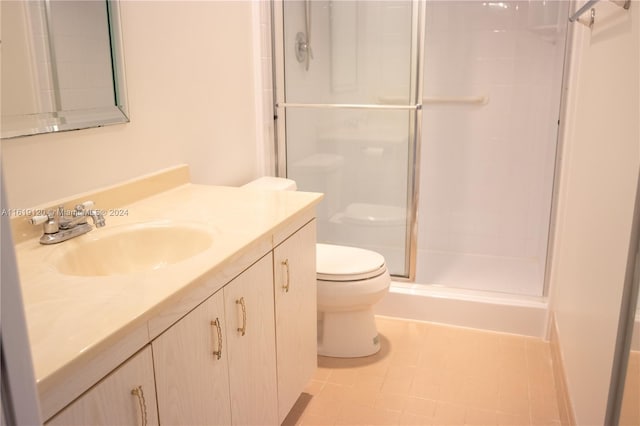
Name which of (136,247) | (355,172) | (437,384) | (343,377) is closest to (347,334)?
(343,377)

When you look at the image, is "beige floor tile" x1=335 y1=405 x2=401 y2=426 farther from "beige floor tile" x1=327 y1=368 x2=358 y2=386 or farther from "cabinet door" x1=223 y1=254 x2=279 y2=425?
"cabinet door" x1=223 y1=254 x2=279 y2=425

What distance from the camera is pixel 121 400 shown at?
1.05m

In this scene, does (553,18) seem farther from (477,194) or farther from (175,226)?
(175,226)

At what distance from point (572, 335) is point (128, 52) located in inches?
71.7

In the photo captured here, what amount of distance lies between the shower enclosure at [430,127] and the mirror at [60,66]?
1239mm

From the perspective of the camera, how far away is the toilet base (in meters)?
2.52

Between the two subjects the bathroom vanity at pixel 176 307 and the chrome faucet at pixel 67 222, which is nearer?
the bathroom vanity at pixel 176 307

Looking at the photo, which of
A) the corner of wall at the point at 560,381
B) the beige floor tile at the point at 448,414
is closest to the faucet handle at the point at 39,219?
the beige floor tile at the point at 448,414

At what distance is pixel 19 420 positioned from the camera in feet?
1.89

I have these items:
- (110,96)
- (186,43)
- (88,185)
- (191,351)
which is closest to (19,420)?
(191,351)

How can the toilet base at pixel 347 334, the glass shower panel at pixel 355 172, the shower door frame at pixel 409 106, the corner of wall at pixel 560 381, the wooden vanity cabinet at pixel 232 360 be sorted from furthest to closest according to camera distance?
the glass shower panel at pixel 355 172, the shower door frame at pixel 409 106, the toilet base at pixel 347 334, the corner of wall at pixel 560 381, the wooden vanity cabinet at pixel 232 360

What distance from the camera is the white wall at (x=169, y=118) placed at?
1.58 meters

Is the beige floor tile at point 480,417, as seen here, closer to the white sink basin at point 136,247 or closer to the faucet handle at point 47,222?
the white sink basin at point 136,247

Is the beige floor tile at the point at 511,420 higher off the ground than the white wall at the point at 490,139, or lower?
lower
